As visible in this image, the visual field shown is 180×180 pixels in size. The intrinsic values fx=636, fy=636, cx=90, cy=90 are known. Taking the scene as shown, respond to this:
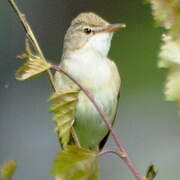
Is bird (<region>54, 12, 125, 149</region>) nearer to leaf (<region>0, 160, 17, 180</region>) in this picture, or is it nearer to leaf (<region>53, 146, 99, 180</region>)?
leaf (<region>0, 160, 17, 180</region>)

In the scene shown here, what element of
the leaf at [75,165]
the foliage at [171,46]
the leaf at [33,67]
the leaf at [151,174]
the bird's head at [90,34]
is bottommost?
the bird's head at [90,34]

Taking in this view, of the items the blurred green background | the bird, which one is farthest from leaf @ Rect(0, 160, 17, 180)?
the blurred green background

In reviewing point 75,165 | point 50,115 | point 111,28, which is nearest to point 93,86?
point 111,28

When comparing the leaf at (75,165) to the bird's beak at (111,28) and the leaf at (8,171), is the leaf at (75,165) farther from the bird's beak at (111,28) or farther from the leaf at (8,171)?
the bird's beak at (111,28)

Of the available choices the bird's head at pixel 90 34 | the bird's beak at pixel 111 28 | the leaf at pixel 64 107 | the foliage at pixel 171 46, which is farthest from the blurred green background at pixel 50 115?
the foliage at pixel 171 46

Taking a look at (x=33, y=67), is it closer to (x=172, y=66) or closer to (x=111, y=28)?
(x=172, y=66)

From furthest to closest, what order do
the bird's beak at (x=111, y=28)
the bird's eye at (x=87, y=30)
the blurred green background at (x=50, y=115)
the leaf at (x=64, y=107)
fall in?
the blurred green background at (x=50, y=115) → the bird's eye at (x=87, y=30) → the bird's beak at (x=111, y=28) → the leaf at (x=64, y=107)
